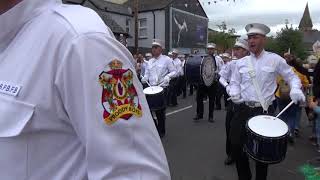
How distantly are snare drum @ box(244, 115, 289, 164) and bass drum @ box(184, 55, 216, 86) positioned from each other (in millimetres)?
6540

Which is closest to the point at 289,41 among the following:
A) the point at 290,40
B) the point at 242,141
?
the point at 290,40

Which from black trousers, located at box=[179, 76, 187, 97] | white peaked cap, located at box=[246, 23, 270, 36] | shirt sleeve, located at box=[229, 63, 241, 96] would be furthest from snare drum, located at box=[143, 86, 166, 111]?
black trousers, located at box=[179, 76, 187, 97]

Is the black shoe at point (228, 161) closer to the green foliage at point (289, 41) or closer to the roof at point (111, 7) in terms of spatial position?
the roof at point (111, 7)

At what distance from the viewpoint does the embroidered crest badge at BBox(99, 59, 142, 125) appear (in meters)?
1.19

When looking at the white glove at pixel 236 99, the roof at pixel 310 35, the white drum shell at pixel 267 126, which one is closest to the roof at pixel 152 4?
the white glove at pixel 236 99

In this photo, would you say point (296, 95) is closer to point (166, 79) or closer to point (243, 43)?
point (243, 43)

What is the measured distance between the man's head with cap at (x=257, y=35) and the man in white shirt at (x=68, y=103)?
4.76 metres

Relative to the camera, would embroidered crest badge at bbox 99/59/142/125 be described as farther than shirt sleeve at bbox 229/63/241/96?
No

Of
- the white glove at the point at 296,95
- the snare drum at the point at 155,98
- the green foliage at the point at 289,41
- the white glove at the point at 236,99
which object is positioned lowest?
the green foliage at the point at 289,41

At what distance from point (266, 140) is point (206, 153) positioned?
2.90 meters

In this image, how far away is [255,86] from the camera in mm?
5891

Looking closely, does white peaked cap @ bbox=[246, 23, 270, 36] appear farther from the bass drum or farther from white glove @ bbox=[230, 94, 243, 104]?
the bass drum

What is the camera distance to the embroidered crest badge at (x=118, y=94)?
119cm

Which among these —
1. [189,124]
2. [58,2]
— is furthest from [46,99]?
[189,124]
